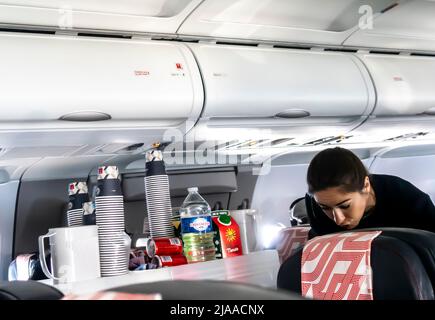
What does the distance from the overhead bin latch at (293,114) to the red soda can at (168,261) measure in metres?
0.90

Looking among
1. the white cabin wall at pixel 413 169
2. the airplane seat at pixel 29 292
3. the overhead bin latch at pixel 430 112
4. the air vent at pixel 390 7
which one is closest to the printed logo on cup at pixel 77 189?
the air vent at pixel 390 7

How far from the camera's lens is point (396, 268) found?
3.62ft

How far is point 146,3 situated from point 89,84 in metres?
0.42

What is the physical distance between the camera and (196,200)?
3.07 metres

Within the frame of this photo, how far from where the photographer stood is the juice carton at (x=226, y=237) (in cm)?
245

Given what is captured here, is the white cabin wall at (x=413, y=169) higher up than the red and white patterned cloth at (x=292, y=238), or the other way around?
the white cabin wall at (x=413, y=169)

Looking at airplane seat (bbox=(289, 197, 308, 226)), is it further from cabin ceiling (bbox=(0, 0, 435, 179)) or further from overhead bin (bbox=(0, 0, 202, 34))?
overhead bin (bbox=(0, 0, 202, 34))

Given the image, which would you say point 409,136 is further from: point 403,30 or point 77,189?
point 77,189

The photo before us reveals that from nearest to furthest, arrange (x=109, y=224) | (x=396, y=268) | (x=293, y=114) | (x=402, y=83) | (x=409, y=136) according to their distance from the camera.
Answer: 1. (x=396, y=268)
2. (x=109, y=224)
3. (x=293, y=114)
4. (x=402, y=83)
5. (x=409, y=136)

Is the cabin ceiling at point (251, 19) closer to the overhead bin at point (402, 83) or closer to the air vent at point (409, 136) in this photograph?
the overhead bin at point (402, 83)

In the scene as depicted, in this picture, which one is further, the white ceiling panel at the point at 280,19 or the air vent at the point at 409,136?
the air vent at the point at 409,136

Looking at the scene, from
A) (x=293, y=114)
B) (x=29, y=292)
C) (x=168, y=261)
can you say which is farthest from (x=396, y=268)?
(x=293, y=114)

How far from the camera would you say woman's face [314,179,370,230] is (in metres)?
1.95

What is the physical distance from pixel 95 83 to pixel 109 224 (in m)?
0.54
